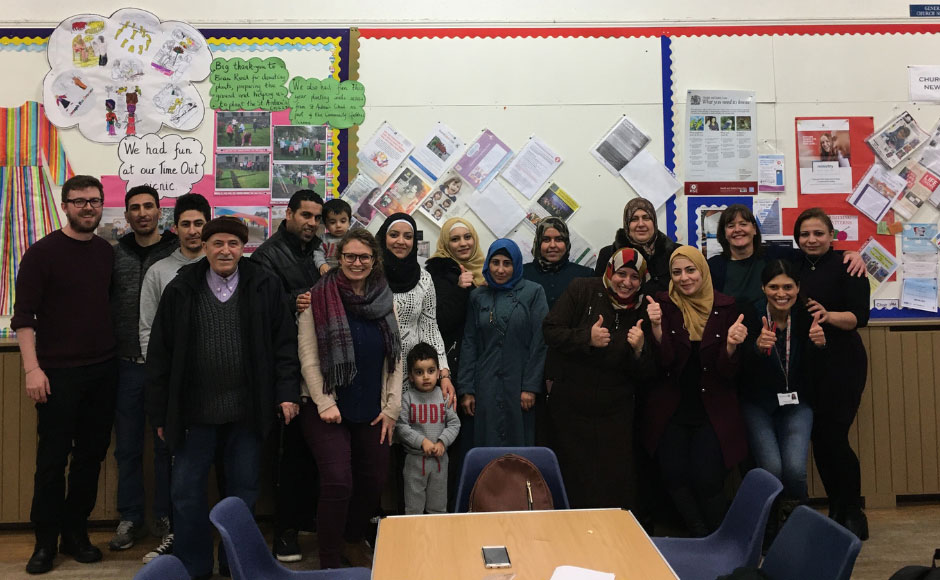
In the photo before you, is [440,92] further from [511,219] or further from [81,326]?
[81,326]

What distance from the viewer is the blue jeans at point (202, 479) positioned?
2.57 metres

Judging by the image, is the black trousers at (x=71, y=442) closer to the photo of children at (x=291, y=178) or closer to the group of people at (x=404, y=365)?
the group of people at (x=404, y=365)

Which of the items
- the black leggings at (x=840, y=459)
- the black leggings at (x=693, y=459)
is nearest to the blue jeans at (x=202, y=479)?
the black leggings at (x=693, y=459)

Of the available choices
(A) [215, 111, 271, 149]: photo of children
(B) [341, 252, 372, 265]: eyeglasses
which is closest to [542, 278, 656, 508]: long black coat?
(B) [341, 252, 372, 265]: eyeglasses

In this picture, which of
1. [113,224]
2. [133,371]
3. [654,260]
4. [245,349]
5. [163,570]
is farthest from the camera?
[113,224]

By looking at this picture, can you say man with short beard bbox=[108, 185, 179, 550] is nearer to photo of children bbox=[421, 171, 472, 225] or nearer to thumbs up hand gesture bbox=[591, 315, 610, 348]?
photo of children bbox=[421, 171, 472, 225]

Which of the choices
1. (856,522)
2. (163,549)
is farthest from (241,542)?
(856,522)

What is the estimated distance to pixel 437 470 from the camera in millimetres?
2996

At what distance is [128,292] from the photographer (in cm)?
314

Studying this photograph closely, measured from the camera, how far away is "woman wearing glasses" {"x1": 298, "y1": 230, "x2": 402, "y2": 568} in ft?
8.55

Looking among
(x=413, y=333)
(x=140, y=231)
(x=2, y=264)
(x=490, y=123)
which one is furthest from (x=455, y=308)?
(x=2, y=264)

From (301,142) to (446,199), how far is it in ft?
3.07

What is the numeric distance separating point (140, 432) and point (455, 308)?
5.81 feet

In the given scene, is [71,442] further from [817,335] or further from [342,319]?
[817,335]
